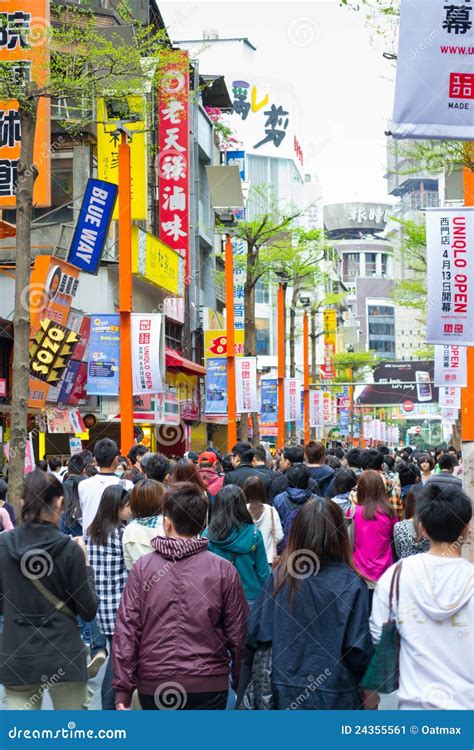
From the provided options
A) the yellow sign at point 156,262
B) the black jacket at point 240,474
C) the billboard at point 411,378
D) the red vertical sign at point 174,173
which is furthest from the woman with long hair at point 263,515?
the billboard at point 411,378

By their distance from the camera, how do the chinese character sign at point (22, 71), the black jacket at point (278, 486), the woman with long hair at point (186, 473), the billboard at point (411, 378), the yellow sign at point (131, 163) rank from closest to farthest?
the woman with long hair at point (186, 473)
the black jacket at point (278, 486)
the chinese character sign at point (22, 71)
the yellow sign at point (131, 163)
the billboard at point (411, 378)

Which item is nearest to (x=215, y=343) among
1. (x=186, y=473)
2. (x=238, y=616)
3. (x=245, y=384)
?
(x=245, y=384)

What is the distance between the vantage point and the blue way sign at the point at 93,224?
73.6ft

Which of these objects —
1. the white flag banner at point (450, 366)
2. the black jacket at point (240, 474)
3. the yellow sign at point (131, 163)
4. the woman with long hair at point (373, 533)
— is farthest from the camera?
the yellow sign at point (131, 163)

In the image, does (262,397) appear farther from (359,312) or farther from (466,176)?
(359,312)

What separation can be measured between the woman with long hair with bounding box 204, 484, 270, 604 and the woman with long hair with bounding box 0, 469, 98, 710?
6.37ft

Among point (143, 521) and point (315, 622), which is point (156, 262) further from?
point (315, 622)

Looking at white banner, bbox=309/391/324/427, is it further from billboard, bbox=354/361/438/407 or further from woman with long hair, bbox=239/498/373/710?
woman with long hair, bbox=239/498/373/710

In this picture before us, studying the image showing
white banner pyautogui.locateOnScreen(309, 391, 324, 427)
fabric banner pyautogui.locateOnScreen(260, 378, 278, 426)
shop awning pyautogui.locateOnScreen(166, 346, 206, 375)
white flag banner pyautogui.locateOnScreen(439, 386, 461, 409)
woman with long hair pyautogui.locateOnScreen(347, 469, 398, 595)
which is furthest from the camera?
white banner pyautogui.locateOnScreen(309, 391, 324, 427)

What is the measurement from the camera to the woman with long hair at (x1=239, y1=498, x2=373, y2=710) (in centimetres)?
529

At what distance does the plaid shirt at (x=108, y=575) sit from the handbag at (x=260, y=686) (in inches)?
109

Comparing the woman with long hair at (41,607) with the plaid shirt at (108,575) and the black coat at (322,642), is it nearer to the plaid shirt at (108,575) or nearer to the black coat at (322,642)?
the black coat at (322,642)

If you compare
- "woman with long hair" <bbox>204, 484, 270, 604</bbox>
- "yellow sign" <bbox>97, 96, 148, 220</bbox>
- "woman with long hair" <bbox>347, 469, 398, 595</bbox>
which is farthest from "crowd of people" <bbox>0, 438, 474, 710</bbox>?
"yellow sign" <bbox>97, 96, 148, 220</bbox>

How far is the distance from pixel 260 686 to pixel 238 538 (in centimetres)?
281
